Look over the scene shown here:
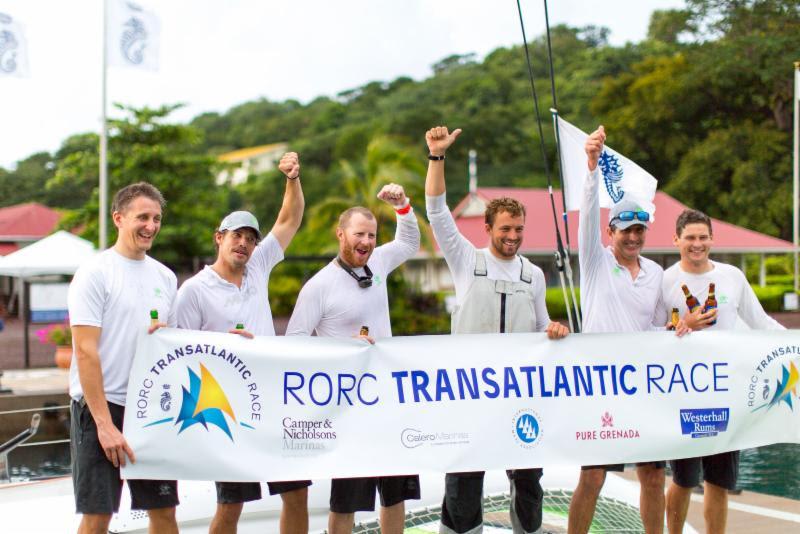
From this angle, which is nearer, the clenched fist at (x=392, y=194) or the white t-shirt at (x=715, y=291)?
the clenched fist at (x=392, y=194)

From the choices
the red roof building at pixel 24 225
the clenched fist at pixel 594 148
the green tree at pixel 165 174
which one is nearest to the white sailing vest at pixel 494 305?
the clenched fist at pixel 594 148

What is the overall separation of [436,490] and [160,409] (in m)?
2.94

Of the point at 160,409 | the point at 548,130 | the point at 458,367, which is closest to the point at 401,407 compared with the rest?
the point at 458,367

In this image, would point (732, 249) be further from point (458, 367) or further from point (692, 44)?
point (458, 367)

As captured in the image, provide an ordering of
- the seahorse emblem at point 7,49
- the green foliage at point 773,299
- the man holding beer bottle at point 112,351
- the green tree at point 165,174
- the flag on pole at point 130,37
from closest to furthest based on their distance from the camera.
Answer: the man holding beer bottle at point 112,351 → the seahorse emblem at point 7,49 → the flag on pole at point 130,37 → the green tree at point 165,174 → the green foliage at point 773,299

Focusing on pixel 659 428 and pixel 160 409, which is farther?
pixel 659 428

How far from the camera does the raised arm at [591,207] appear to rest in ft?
16.4

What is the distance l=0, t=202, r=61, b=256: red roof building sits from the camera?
53.4 m

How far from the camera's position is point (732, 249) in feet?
122

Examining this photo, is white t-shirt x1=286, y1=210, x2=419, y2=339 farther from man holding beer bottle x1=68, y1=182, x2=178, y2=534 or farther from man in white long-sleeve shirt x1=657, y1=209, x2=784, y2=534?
man in white long-sleeve shirt x1=657, y1=209, x2=784, y2=534

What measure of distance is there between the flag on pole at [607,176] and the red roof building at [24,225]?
49.7m

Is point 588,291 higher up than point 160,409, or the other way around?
point 588,291

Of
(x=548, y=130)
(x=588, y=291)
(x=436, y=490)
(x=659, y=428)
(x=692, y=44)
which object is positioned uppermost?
(x=692, y=44)

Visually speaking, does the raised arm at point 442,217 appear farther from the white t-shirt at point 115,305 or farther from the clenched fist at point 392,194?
the white t-shirt at point 115,305
